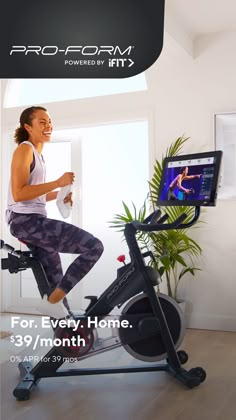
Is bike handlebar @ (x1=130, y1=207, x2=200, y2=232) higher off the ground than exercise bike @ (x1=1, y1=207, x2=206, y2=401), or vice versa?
bike handlebar @ (x1=130, y1=207, x2=200, y2=232)

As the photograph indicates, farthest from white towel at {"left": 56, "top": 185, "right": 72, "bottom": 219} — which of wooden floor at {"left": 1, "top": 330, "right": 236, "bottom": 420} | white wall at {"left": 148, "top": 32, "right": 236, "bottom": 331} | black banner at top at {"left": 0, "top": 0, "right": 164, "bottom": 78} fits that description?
white wall at {"left": 148, "top": 32, "right": 236, "bottom": 331}

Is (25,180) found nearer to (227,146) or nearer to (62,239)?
(62,239)

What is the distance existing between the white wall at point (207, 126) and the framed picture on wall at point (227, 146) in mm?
57

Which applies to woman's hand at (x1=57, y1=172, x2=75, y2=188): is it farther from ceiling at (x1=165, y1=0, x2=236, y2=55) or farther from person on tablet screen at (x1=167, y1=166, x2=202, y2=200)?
ceiling at (x1=165, y1=0, x2=236, y2=55)

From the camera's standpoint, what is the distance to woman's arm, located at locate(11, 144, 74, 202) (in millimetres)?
2549

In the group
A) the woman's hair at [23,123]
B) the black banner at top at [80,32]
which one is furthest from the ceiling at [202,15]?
the black banner at top at [80,32]

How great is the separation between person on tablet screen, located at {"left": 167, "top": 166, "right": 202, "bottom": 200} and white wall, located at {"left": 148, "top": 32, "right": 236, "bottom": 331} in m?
1.57

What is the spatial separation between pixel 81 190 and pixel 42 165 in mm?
2092

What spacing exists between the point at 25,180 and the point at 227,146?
2.07 meters

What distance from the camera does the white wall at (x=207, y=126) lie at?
13.4ft

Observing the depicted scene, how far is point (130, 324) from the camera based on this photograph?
2.77 meters

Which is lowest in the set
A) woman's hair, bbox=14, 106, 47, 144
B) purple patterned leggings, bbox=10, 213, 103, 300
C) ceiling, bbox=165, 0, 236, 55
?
purple patterned leggings, bbox=10, 213, 103, 300

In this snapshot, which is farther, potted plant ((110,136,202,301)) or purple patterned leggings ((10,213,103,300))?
potted plant ((110,136,202,301))

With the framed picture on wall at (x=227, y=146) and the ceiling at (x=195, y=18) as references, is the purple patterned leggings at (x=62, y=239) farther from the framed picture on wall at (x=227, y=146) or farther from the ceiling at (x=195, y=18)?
the ceiling at (x=195, y=18)
